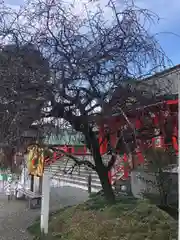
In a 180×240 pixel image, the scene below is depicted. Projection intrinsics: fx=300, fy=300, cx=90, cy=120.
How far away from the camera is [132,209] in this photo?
548 cm

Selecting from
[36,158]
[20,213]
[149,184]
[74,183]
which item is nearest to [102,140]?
[36,158]

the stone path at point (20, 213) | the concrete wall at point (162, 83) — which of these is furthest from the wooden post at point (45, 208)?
the concrete wall at point (162, 83)

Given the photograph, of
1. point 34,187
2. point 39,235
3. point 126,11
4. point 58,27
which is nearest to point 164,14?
point 126,11

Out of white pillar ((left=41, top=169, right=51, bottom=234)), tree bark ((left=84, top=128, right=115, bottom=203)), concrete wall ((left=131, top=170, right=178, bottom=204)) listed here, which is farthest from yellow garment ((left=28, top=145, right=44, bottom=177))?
concrete wall ((left=131, top=170, right=178, bottom=204))

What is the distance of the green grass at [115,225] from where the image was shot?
14.6 feet

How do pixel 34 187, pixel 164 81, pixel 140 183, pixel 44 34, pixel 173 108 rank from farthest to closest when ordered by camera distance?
pixel 34 187 < pixel 140 183 < pixel 173 108 < pixel 164 81 < pixel 44 34

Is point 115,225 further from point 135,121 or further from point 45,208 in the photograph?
point 135,121

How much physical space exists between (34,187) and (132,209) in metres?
5.89

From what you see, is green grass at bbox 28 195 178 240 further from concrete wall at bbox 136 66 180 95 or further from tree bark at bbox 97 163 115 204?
concrete wall at bbox 136 66 180 95

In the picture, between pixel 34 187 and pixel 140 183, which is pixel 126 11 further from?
pixel 34 187

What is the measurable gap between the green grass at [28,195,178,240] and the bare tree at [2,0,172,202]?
1.69 m

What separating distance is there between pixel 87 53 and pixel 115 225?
2737 millimetres

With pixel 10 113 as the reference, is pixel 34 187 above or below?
below

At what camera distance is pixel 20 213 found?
27.6 ft
